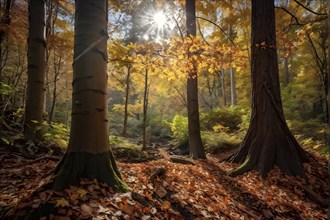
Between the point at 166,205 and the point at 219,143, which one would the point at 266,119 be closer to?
the point at 166,205

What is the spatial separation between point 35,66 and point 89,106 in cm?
349

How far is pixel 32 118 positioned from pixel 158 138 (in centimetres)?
1479

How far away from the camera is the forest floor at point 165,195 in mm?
2275

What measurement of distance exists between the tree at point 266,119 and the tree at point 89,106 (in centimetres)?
367

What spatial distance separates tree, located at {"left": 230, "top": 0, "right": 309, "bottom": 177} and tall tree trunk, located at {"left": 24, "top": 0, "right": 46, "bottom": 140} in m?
5.18

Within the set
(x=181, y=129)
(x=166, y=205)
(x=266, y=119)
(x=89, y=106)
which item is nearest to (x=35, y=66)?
(x=89, y=106)

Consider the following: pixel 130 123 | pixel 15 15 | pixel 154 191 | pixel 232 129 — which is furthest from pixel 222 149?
pixel 130 123

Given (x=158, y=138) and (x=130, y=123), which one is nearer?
(x=158, y=138)

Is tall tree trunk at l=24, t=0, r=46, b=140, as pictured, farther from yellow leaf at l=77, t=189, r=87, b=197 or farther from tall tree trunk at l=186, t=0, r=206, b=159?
tall tree trunk at l=186, t=0, r=206, b=159

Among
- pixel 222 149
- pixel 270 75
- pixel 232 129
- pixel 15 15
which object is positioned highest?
pixel 15 15

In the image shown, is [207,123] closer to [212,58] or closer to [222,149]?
[222,149]

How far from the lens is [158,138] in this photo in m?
19.6

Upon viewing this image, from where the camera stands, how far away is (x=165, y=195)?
322cm

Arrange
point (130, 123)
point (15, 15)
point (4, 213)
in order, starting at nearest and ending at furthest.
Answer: point (4, 213) < point (15, 15) < point (130, 123)
